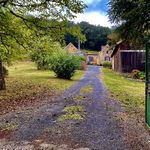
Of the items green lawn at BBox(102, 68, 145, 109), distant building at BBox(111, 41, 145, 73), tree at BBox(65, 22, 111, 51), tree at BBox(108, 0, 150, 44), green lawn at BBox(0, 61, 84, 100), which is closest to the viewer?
tree at BBox(108, 0, 150, 44)

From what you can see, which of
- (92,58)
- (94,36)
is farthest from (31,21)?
(94,36)

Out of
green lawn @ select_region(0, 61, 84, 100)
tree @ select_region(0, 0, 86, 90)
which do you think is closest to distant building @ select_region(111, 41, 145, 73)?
green lawn @ select_region(0, 61, 84, 100)

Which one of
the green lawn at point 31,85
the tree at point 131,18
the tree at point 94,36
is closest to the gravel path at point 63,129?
the tree at point 131,18

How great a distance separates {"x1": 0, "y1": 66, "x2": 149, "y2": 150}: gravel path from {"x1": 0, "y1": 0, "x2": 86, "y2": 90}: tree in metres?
6.57

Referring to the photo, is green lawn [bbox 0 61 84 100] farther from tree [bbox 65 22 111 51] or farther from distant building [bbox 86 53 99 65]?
tree [bbox 65 22 111 51]

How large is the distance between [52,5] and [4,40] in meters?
3.59

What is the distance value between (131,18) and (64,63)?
21.5m

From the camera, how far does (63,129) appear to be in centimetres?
1078

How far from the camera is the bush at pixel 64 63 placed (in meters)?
35.4

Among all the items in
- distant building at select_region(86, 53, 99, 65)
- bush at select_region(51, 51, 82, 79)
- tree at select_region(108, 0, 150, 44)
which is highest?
tree at select_region(108, 0, 150, 44)

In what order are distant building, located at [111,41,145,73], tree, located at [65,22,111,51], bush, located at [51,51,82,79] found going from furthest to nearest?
tree, located at [65,22,111,51] < distant building, located at [111,41,145,73] < bush, located at [51,51,82,79]

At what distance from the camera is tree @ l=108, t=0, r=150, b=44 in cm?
1355

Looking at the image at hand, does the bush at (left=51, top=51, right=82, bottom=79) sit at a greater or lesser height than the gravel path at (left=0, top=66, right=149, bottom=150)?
greater

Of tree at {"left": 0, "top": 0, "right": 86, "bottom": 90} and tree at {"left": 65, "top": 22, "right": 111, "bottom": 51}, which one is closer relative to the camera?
tree at {"left": 0, "top": 0, "right": 86, "bottom": 90}
